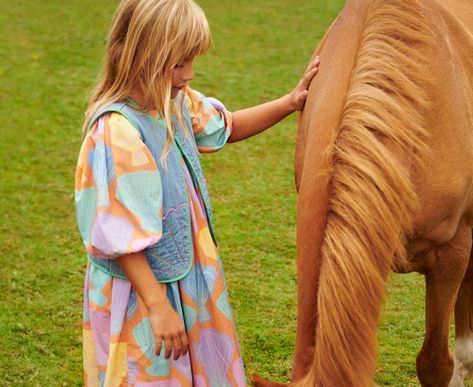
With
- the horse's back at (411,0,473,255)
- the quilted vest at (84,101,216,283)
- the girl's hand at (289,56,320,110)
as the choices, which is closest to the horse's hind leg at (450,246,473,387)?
the horse's back at (411,0,473,255)

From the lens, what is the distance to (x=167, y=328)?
7.19ft

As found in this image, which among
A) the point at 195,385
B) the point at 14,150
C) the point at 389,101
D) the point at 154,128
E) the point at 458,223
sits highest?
the point at 389,101

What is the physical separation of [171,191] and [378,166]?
0.55 metres

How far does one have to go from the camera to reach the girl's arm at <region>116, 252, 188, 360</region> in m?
2.19

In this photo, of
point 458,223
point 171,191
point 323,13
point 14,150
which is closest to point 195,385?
point 171,191

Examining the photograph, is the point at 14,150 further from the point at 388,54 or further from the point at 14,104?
the point at 388,54

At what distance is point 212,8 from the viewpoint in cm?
1045

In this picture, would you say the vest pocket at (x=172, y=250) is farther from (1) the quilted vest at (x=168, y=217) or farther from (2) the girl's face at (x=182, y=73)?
(2) the girl's face at (x=182, y=73)

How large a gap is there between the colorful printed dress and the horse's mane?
0.48 meters

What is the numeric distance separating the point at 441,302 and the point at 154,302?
103 centimetres

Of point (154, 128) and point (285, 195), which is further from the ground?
point (154, 128)

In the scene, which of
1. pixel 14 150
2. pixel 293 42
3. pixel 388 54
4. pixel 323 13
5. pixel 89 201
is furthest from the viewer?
pixel 323 13

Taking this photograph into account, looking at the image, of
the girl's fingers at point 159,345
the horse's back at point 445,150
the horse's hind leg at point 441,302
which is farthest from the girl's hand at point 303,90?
the girl's fingers at point 159,345

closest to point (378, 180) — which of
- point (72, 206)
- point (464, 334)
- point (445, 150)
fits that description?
point (445, 150)
